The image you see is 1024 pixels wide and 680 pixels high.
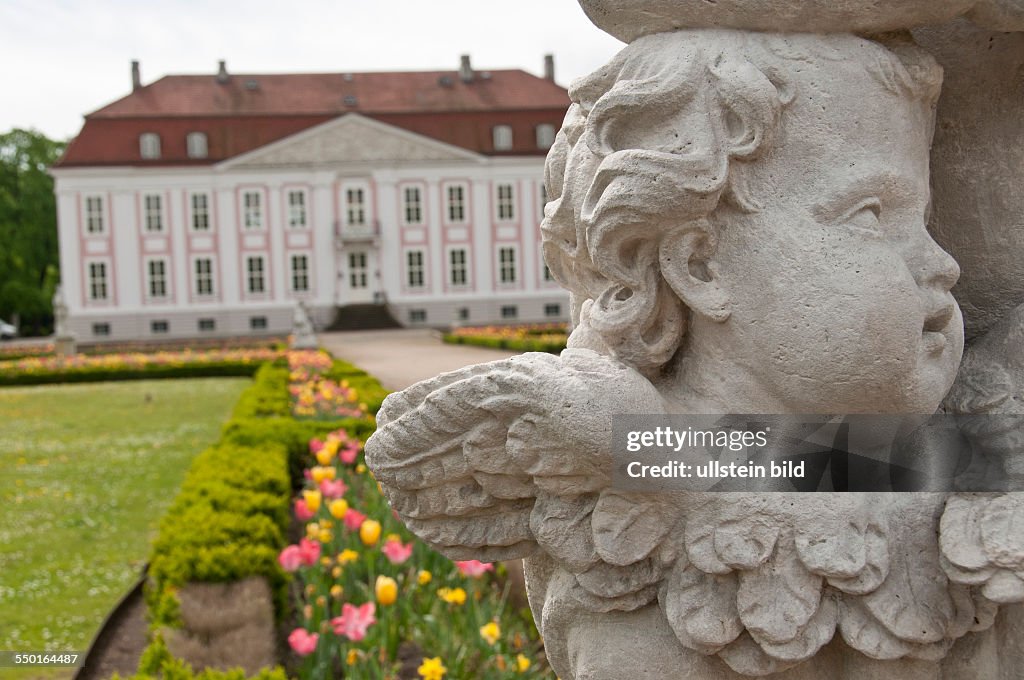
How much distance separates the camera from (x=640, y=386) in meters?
1.22

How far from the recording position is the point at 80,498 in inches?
261

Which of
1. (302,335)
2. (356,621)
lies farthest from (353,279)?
(356,621)

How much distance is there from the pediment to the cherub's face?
30761mm

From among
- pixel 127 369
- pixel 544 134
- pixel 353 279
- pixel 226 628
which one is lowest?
pixel 226 628

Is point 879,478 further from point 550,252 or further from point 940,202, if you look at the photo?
point 550,252

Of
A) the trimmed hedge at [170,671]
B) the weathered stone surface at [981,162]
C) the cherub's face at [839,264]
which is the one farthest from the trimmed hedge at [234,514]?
the weathered stone surface at [981,162]

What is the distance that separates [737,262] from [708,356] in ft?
0.44

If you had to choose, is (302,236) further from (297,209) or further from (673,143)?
(673,143)

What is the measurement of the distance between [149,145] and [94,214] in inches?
113

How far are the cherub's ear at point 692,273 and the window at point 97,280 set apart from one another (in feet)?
108

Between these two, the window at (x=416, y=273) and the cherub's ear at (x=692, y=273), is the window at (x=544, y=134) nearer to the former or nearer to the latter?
the window at (x=416, y=273)

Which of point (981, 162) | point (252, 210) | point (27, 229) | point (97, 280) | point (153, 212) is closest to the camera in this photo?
point (981, 162)

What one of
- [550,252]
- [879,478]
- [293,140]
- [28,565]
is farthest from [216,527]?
[293,140]

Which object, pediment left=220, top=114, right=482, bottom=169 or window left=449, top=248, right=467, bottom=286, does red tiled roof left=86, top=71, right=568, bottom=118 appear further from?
window left=449, top=248, right=467, bottom=286
